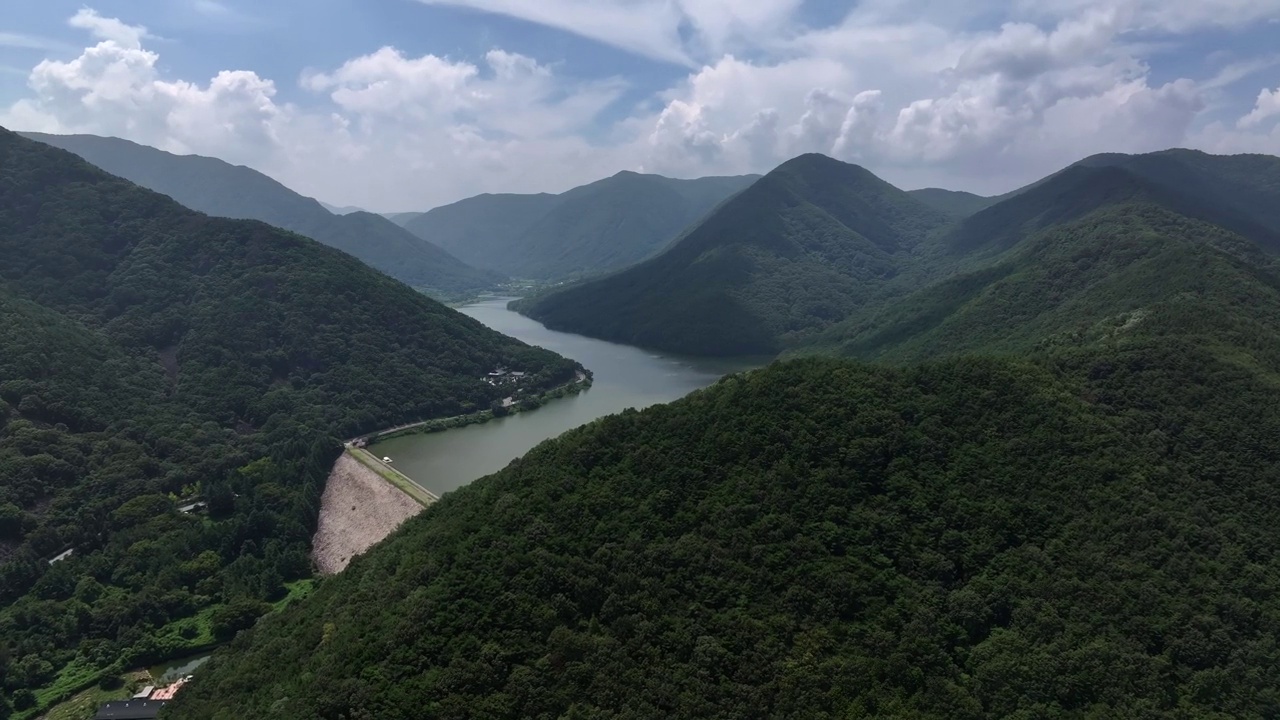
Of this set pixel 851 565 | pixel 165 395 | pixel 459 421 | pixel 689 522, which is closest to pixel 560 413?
pixel 459 421

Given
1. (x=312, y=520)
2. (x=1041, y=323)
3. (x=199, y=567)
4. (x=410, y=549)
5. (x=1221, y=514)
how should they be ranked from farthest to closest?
(x=1041, y=323) < (x=312, y=520) < (x=199, y=567) < (x=410, y=549) < (x=1221, y=514)

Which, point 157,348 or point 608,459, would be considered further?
point 157,348

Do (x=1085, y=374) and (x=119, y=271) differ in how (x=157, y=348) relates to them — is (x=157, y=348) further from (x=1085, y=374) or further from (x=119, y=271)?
(x=1085, y=374)

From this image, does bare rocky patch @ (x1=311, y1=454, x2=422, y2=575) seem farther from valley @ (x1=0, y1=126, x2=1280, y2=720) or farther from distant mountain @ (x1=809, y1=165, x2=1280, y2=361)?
distant mountain @ (x1=809, y1=165, x2=1280, y2=361)

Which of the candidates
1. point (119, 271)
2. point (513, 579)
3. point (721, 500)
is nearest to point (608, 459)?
point (721, 500)

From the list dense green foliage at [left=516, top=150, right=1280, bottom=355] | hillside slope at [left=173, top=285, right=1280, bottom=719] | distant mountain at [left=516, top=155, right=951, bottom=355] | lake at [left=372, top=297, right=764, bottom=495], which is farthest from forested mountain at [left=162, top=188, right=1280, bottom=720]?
distant mountain at [left=516, top=155, right=951, bottom=355]

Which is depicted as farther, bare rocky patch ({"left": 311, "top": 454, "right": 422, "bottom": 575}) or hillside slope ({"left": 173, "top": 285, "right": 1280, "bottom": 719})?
bare rocky patch ({"left": 311, "top": 454, "right": 422, "bottom": 575})
